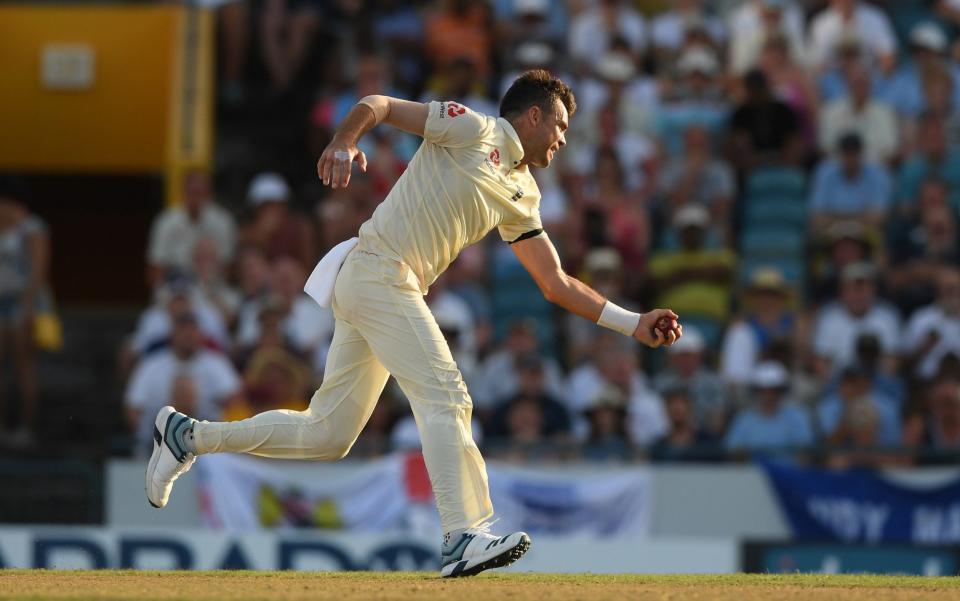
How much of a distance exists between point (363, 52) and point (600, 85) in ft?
7.11

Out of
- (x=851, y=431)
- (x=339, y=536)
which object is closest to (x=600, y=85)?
(x=851, y=431)

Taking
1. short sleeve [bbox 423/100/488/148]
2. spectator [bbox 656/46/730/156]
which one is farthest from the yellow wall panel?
short sleeve [bbox 423/100/488/148]

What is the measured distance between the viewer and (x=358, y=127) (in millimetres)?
7504

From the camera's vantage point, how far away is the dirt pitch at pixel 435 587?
7289 mm

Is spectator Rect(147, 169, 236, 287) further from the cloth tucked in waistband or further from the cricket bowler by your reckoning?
the cloth tucked in waistband

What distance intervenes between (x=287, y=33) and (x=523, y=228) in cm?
944

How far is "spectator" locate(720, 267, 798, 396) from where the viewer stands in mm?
13953

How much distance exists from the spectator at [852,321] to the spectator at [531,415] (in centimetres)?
208

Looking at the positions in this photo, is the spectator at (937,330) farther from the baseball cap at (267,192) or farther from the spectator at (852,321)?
the baseball cap at (267,192)

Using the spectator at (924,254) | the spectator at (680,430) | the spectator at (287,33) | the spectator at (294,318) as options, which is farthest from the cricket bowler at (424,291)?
the spectator at (287,33)

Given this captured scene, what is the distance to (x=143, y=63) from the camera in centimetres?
1862

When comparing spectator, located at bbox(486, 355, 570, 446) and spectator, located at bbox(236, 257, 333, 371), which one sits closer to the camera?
spectator, located at bbox(486, 355, 570, 446)

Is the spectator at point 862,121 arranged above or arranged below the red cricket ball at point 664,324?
above

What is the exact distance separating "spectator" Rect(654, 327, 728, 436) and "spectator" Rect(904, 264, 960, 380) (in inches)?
59.2
